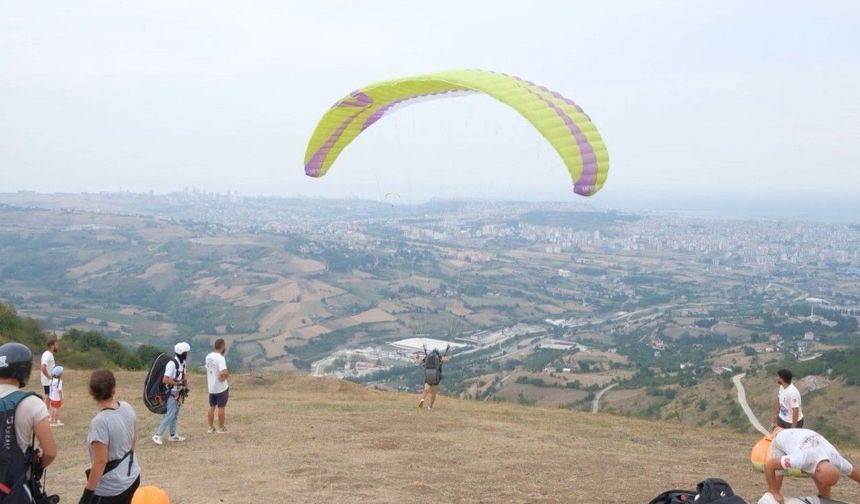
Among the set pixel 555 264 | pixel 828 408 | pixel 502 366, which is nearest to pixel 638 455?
pixel 828 408

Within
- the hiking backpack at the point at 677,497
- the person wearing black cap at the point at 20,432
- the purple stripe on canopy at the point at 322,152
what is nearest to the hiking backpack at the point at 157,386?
the person wearing black cap at the point at 20,432

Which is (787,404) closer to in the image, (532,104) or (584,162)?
(584,162)

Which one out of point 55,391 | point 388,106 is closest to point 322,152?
point 388,106

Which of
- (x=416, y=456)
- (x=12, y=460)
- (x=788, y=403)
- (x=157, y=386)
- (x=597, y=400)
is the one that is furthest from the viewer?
(x=597, y=400)

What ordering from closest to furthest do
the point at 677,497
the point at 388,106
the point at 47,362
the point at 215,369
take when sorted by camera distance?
the point at 677,497, the point at 215,369, the point at 47,362, the point at 388,106

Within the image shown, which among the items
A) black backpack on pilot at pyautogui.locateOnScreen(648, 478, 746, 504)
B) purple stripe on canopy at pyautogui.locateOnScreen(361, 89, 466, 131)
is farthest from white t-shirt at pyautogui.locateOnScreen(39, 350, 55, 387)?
black backpack on pilot at pyautogui.locateOnScreen(648, 478, 746, 504)

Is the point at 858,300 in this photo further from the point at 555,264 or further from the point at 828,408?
the point at 828,408

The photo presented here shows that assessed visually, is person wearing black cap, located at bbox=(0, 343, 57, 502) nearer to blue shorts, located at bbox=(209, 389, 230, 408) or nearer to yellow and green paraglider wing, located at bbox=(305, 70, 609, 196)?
blue shorts, located at bbox=(209, 389, 230, 408)

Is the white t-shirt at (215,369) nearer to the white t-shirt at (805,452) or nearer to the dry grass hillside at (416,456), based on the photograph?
the dry grass hillside at (416,456)
